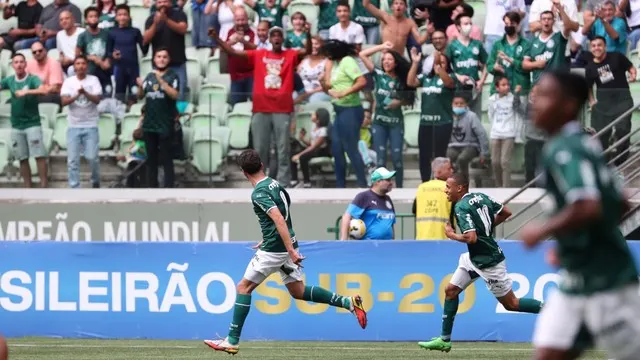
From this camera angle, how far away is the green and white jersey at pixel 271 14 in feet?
67.0

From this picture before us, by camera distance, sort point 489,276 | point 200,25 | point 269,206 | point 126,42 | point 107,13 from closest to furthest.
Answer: point 269,206 → point 489,276 → point 126,42 → point 107,13 → point 200,25

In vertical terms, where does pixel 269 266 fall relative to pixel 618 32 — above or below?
below

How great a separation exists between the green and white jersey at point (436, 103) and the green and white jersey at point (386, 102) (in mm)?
357

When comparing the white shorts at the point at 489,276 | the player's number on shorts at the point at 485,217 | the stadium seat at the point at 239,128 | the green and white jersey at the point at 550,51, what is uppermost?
the green and white jersey at the point at 550,51

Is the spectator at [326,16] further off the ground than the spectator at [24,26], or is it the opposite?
the spectator at [326,16]

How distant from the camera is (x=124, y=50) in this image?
66.2 ft

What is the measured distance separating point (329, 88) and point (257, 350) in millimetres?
5672

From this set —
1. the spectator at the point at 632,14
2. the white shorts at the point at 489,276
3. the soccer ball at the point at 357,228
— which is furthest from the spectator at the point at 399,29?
the white shorts at the point at 489,276

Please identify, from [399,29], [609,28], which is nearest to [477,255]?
[609,28]

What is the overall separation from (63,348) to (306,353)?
2709 mm

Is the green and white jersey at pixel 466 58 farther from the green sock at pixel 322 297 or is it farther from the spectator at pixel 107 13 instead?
the green sock at pixel 322 297

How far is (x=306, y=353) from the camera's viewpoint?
13.2 m

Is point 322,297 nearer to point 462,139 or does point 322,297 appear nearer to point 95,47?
point 462,139

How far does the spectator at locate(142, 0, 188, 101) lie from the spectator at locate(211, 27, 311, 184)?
45.0 inches
